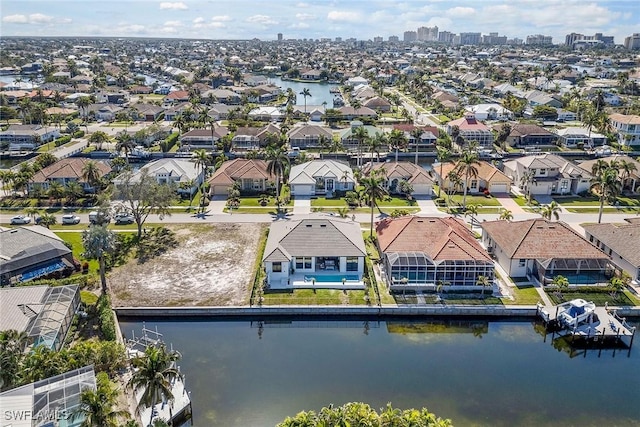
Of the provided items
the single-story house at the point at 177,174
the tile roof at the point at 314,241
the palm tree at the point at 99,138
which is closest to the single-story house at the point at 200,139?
Answer: the palm tree at the point at 99,138

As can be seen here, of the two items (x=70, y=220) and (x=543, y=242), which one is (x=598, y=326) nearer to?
(x=543, y=242)

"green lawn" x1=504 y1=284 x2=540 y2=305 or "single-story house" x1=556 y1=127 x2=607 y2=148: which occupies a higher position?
"single-story house" x1=556 y1=127 x2=607 y2=148

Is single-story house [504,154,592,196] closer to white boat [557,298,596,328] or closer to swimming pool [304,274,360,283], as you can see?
white boat [557,298,596,328]

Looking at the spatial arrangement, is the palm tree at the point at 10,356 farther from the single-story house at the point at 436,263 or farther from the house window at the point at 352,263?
the single-story house at the point at 436,263

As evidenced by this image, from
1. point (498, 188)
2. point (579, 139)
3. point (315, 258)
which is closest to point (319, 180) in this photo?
point (315, 258)

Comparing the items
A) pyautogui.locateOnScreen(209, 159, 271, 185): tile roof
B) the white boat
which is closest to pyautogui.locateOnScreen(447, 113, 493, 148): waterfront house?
pyautogui.locateOnScreen(209, 159, 271, 185): tile roof
